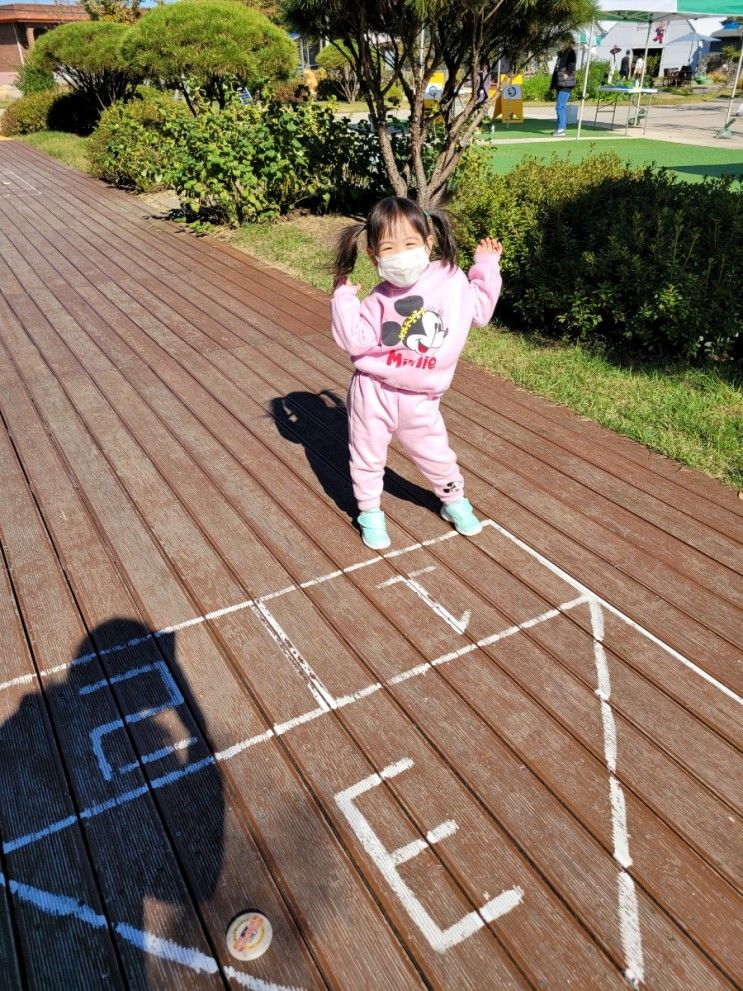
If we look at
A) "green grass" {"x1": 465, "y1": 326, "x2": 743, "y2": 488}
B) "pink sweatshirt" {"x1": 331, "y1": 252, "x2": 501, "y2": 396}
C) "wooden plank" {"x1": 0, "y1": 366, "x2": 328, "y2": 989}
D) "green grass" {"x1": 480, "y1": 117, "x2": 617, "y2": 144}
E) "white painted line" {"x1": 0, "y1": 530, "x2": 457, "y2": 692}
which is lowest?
"wooden plank" {"x1": 0, "y1": 366, "x2": 328, "y2": 989}

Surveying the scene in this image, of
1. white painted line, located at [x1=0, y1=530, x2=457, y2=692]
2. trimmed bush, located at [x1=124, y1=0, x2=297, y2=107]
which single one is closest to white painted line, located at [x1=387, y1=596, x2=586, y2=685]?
white painted line, located at [x1=0, y1=530, x2=457, y2=692]

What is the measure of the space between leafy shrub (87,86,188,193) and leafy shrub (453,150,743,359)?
20.2 feet

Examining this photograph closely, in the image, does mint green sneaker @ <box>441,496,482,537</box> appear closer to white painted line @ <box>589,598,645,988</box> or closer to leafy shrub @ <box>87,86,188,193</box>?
white painted line @ <box>589,598,645,988</box>

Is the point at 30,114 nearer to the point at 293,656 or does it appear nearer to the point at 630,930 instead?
the point at 293,656

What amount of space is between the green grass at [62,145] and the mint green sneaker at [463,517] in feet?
49.0

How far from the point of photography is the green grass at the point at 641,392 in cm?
425

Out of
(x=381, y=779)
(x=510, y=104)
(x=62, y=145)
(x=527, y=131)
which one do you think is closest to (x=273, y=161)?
(x=381, y=779)

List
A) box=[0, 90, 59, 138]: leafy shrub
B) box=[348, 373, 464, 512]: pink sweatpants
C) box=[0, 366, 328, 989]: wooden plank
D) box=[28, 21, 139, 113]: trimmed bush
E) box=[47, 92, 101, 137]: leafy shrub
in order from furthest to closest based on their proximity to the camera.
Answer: box=[0, 90, 59, 138]: leafy shrub, box=[47, 92, 101, 137]: leafy shrub, box=[28, 21, 139, 113]: trimmed bush, box=[348, 373, 464, 512]: pink sweatpants, box=[0, 366, 328, 989]: wooden plank

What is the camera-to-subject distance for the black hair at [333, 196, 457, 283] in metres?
2.81

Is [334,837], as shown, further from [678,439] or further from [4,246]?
[4,246]

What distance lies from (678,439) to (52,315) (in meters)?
5.44

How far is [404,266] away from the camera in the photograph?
9.39 ft

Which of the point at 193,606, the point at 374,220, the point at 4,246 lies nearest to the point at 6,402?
the point at 193,606

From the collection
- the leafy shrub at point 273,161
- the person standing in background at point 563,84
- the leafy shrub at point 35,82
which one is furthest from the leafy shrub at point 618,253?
the leafy shrub at point 35,82
